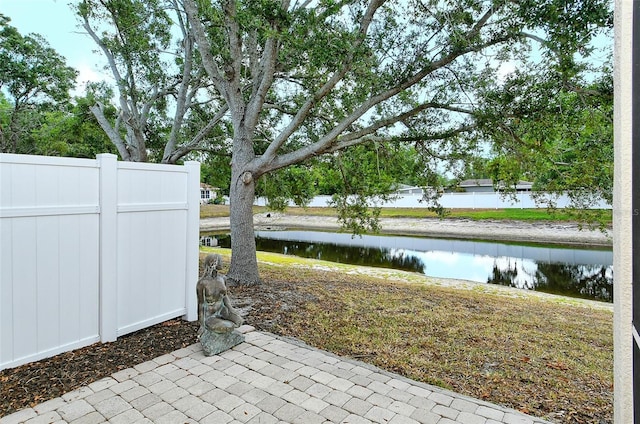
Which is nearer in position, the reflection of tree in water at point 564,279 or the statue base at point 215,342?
the statue base at point 215,342

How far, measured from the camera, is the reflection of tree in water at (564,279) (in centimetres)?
850

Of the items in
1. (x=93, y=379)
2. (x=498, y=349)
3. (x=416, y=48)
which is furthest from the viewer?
(x=416, y=48)

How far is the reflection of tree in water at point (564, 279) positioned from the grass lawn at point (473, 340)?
2713mm

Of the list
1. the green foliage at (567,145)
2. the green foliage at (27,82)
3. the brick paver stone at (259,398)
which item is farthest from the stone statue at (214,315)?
the green foliage at (27,82)

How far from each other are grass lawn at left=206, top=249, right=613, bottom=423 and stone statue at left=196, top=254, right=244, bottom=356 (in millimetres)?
698

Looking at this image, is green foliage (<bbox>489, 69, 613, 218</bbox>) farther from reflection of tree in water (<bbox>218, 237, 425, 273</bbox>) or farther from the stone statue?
reflection of tree in water (<bbox>218, 237, 425, 273</bbox>)

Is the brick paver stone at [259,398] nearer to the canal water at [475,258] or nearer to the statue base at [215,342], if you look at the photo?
the statue base at [215,342]

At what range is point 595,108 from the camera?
4191 mm

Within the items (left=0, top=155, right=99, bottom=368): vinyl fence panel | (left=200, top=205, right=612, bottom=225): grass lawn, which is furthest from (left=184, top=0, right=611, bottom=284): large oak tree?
(left=200, top=205, right=612, bottom=225): grass lawn

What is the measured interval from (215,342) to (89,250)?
1.39 meters

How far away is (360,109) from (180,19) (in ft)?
15.2

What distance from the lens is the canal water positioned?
943 cm

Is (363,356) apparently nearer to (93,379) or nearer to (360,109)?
(93,379)

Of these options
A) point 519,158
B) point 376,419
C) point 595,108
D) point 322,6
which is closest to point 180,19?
point 322,6
